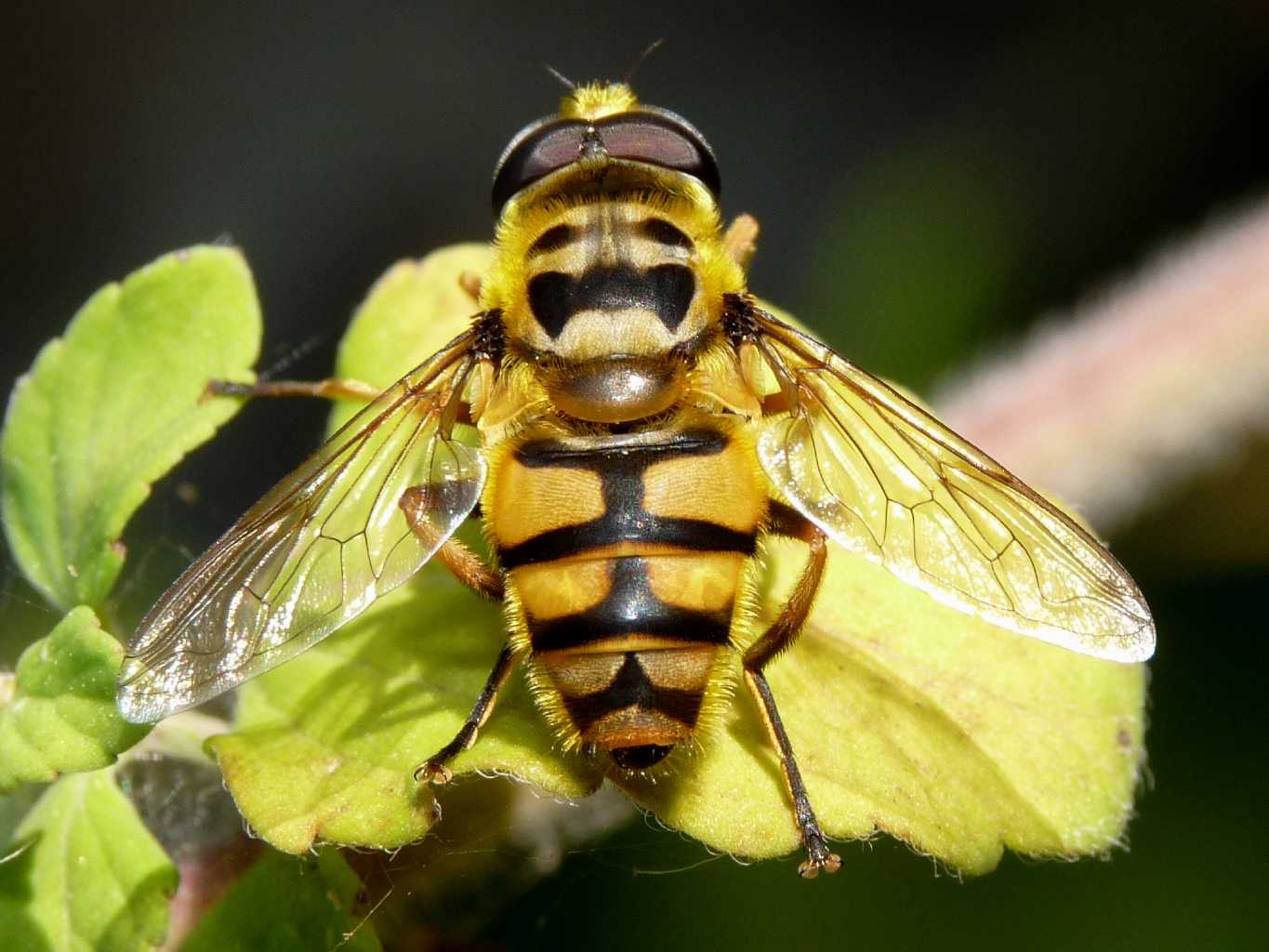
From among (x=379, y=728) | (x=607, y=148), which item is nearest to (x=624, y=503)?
(x=379, y=728)

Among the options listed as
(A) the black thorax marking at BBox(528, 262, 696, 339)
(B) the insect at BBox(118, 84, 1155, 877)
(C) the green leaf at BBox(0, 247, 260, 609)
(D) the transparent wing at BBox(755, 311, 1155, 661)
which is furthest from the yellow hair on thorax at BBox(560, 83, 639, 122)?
(C) the green leaf at BBox(0, 247, 260, 609)

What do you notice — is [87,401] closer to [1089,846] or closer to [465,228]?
[1089,846]

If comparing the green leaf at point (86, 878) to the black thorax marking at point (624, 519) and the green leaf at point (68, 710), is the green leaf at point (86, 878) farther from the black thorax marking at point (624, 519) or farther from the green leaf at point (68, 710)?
the black thorax marking at point (624, 519)

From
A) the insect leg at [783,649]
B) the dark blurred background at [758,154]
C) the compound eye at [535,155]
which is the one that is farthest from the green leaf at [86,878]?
the dark blurred background at [758,154]

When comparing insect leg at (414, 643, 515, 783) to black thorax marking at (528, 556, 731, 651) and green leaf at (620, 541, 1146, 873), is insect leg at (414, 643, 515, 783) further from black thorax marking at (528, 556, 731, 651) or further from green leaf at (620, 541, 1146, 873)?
green leaf at (620, 541, 1146, 873)

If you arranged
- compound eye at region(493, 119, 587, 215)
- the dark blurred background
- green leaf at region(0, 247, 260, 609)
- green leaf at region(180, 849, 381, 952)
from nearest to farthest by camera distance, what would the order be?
green leaf at region(180, 849, 381, 952) → green leaf at region(0, 247, 260, 609) → compound eye at region(493, 119, 587, 215) → the dark blurred background

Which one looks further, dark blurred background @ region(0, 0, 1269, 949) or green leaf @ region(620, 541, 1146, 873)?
dark blurred background @ region(0, 0, 1269, 949)
